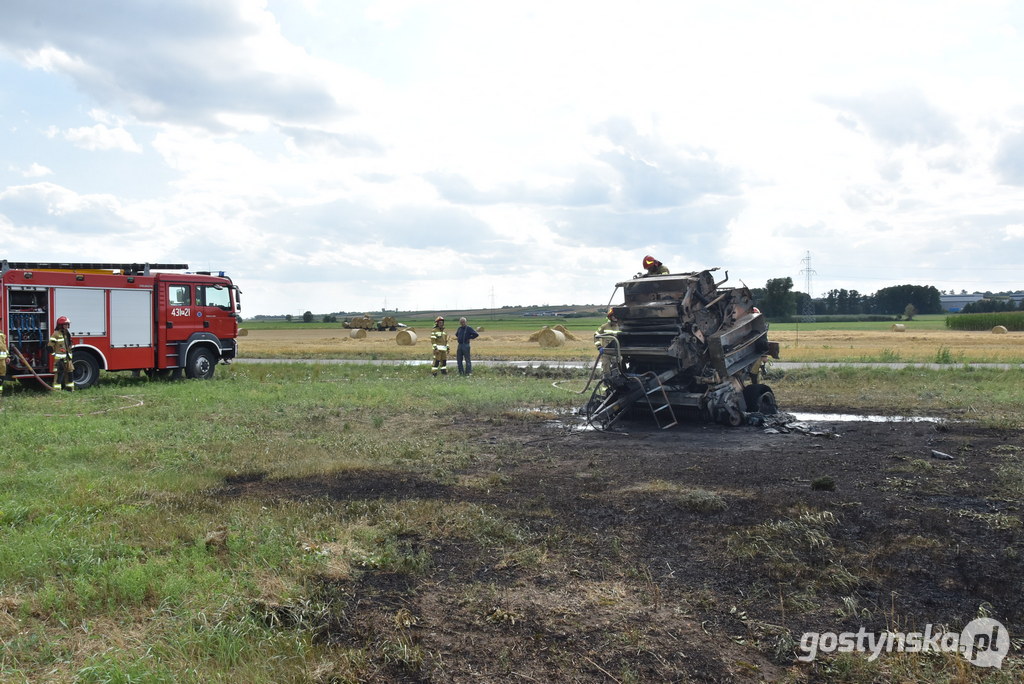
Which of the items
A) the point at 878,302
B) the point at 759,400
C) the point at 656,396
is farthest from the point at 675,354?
the point at 878,302

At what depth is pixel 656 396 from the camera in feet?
41.6

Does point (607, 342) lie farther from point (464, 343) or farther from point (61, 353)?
point (61, 353)

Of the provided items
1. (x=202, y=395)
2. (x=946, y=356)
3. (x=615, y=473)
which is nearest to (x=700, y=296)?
(x=615, y=473)

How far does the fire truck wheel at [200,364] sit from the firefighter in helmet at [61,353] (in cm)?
315

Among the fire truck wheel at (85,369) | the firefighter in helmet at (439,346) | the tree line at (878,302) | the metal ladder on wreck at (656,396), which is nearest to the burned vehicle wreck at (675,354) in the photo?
the metal ladder on wreck at (656,396)

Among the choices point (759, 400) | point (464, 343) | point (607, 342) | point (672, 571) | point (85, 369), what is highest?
point (607, 342)

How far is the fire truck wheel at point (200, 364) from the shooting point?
65.5ft

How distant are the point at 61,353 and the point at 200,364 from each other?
3869mm

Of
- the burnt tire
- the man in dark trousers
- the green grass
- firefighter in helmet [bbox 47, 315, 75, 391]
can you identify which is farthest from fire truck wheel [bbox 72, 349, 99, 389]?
the burnt tire

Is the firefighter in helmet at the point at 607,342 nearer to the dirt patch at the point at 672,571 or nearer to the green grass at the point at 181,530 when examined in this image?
the green grass at the point at 181,530

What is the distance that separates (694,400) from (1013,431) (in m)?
4.76

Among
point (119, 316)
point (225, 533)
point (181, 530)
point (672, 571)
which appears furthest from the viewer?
point (119, 316)

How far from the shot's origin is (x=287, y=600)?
4648 mm

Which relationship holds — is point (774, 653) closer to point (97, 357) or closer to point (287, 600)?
point (287, 600)
